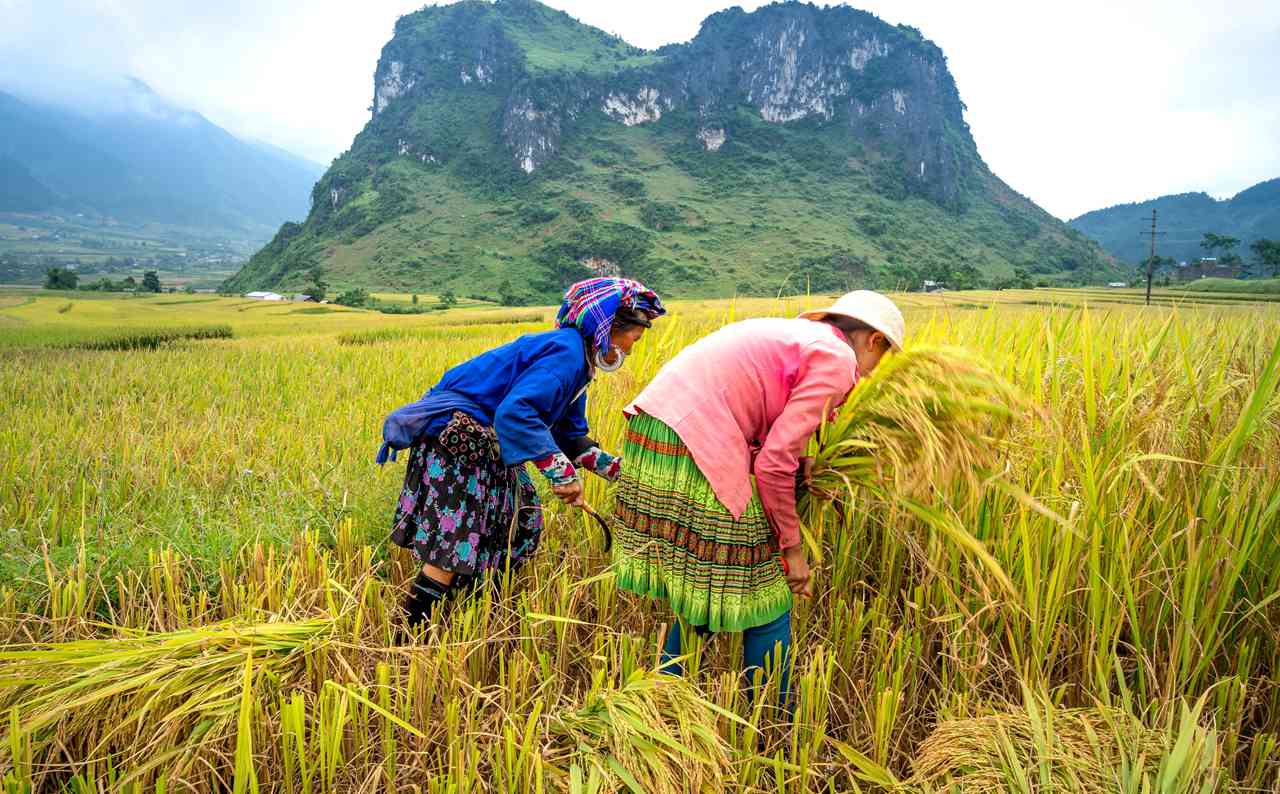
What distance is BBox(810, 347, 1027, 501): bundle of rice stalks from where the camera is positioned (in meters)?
1.34

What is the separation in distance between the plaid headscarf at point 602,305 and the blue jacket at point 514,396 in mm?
49

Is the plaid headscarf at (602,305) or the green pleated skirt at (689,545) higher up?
the plaid headscarf at (602,305)

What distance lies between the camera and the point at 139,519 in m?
2.64

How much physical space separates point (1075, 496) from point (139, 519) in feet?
12.0

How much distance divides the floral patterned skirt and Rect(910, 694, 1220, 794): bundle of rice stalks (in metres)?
1.28

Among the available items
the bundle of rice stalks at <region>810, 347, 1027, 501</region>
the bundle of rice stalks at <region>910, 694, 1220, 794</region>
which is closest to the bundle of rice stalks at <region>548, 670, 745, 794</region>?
the bundle of rice stalks at <region>910, 694, 1220, 794</region>

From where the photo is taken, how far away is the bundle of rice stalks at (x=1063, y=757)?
3.58 feet

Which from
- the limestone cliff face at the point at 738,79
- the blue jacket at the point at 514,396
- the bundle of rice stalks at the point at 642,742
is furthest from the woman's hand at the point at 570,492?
the limestone cliff face at the point at 738,79

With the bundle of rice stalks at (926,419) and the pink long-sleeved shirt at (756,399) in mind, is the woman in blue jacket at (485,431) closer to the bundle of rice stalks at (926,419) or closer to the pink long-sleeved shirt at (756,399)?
the pink long-sleeved shirt at (756,399)

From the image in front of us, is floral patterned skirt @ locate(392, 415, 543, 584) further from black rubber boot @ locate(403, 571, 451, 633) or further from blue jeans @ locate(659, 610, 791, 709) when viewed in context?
blue jeans @ locate(659, 610, 791, 709)

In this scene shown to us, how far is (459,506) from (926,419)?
4.65 feet

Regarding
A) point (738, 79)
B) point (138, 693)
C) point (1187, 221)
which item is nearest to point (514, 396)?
point (138, 693)

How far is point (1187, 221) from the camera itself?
394ft

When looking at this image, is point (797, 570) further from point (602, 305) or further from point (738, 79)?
point (738, 79)
